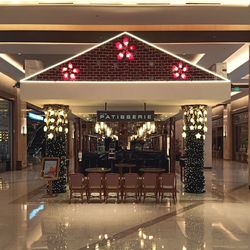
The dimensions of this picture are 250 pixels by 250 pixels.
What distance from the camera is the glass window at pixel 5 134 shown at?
1983 centimetres

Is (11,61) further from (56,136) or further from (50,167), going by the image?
(50,167)

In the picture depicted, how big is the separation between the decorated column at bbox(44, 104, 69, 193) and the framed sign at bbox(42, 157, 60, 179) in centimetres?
39

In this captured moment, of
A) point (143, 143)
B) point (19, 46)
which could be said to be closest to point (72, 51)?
point (19, 46)

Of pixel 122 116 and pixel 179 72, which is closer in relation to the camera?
pixel 179 72

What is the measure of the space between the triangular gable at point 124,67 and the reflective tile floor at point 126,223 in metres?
3.17

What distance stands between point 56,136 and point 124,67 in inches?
114

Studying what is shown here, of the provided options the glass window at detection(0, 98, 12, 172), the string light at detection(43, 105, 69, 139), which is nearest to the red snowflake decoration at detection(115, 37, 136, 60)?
the string light at detection(43, 105, 69, 139)

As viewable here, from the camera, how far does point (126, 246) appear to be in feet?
20.5

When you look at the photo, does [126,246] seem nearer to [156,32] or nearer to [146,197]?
[146,197]

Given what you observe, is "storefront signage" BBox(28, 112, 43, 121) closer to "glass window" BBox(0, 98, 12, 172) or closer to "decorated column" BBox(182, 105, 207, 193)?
"glass window" BBox(0, 98, 12, 172)

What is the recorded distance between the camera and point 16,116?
20.7 m

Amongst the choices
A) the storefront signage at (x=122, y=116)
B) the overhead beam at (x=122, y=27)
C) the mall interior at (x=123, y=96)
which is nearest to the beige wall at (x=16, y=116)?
the mall interior at (x=123, y=96)

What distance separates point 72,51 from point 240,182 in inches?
302

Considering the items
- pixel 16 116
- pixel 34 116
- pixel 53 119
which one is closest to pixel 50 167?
pixel 53 119
